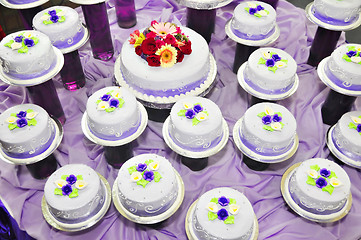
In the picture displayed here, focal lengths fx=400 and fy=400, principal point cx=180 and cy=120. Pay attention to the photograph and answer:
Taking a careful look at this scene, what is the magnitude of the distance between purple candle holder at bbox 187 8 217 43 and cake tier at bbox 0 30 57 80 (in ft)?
Result: 4.57

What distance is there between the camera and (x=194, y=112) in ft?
8.53

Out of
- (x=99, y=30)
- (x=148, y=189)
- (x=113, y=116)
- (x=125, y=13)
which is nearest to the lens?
→ (x=148, y=189)

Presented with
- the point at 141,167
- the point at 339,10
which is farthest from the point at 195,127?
the point at 339,10

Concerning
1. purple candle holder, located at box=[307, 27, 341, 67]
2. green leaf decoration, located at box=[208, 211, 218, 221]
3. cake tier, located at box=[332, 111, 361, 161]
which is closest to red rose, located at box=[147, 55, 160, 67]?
green leaf decoration, located at box=[208, 211, 218, 221]

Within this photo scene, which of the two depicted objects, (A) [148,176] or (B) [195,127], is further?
(B) [195,127]

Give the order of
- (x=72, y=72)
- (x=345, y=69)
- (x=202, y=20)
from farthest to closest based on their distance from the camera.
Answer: (x=202, y=20)
(x=72, y=72)
(x=345, y=69)

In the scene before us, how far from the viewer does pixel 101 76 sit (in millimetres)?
3486

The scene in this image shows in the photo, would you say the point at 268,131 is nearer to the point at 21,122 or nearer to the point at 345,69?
the point at 345,69

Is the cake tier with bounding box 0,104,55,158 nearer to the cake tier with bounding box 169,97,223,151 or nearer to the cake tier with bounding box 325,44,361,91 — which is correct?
the cake tier with bounding box 169,97,223,151

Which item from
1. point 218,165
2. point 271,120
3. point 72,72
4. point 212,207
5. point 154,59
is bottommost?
point 218,165

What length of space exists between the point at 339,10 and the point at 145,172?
205cm

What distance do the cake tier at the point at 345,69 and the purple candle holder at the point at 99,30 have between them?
1881 millimetres

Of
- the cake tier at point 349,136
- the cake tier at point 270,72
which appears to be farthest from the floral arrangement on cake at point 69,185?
the cake tier at point 349,136

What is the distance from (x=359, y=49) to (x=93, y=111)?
2013mm
